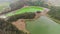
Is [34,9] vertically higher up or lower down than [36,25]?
higher up

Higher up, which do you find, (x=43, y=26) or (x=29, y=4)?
(x=29, y=4)

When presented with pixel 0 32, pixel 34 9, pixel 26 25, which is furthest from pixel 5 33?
pixel 34 9

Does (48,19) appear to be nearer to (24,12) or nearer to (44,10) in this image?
(44,10)

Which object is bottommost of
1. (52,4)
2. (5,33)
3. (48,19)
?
(5,33)

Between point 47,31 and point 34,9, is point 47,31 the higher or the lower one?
the lower one

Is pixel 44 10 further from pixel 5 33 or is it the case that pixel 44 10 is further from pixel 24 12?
pixel 5 33

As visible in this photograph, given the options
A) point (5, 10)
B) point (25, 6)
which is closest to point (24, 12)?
point (25, 6)
